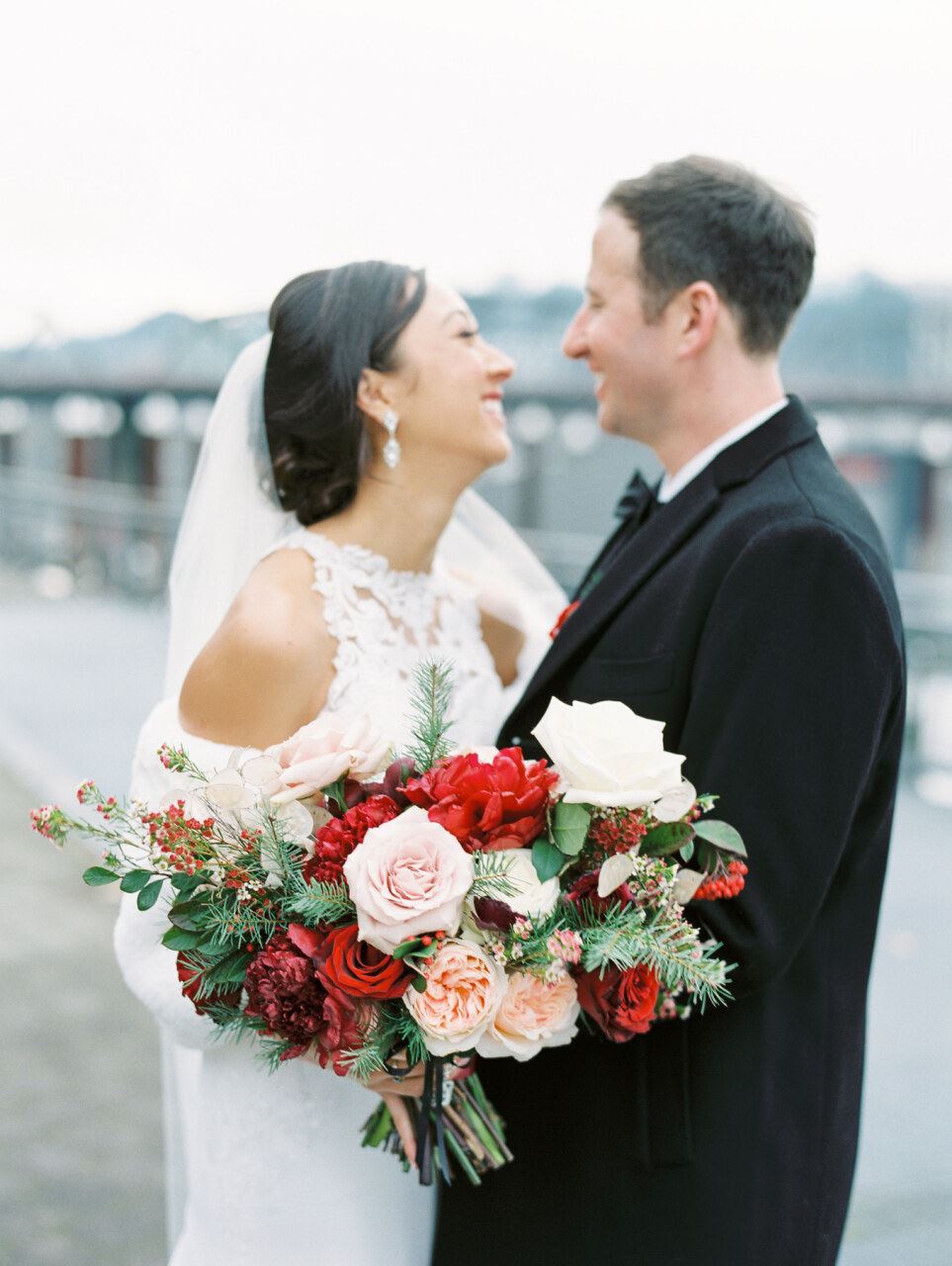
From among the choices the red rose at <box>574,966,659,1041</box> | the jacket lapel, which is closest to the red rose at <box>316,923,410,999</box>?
the red rose at <box>574,966,659,1041</box>

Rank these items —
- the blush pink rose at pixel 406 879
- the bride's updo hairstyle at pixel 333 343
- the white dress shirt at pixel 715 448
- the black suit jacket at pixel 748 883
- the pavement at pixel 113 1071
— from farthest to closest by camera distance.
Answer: the pavement at pixel 113 1071
the bride's updo hairstyle at pixel 333 343
the white dress shirt at pixel 715 448
the black suit jacket at pixel 748 883
the blush pink rose at pixel 406 879

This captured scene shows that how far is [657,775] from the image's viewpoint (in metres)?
1.58

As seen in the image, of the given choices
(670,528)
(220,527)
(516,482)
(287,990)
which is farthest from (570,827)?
(516,482)

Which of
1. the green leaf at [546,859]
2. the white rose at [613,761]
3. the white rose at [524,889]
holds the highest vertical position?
the white rose at [613,761]

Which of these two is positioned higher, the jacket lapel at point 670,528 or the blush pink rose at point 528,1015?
the jacket lapel at point 670,528

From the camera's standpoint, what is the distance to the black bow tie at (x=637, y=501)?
2619 millimetres

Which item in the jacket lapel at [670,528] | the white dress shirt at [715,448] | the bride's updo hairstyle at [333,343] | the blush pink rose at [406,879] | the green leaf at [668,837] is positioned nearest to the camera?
the blush pink rose at [406,879]

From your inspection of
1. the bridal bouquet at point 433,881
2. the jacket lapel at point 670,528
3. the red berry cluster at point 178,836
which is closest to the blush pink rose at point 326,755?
the bridal bouquet at point 433,881

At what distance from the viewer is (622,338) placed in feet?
7.99

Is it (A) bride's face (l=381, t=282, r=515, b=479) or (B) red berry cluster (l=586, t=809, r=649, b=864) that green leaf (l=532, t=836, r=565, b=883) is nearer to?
(B) red berry cluster (l=586, t=809, r=649, b=864)

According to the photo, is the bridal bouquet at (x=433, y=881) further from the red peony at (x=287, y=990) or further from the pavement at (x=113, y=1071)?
the pavement at (x=113, y=1071)

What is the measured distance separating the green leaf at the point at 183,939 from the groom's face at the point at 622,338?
4.27ft

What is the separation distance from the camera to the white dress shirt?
2.31m

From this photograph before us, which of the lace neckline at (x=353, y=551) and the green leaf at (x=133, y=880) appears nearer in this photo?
the green leaf at (x=133, y=880)
